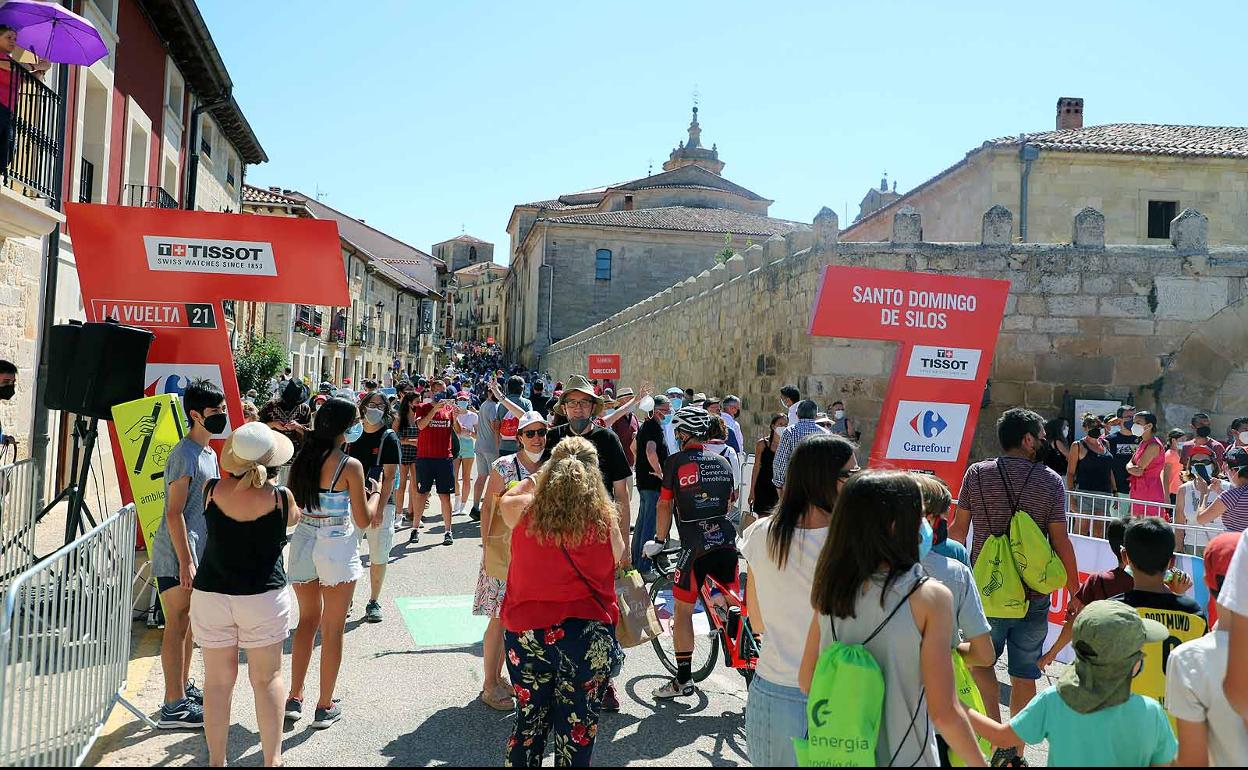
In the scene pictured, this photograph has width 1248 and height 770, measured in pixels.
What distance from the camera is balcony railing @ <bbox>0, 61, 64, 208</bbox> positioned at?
344 inches

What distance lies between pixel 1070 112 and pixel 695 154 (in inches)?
Answer: 1864

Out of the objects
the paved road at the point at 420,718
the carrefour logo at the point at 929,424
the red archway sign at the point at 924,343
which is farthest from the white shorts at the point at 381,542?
the carrefour logo at the point at 929,424

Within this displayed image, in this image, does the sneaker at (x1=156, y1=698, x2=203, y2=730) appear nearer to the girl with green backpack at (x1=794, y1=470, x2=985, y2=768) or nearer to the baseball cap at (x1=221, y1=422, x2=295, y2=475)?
the baseball cap at (x1=221, y1=422, x2=295, y2=475)

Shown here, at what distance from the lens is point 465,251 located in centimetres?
12138

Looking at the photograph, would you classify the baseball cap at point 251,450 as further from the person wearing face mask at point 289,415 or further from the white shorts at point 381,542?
the white shorts at point 381,542

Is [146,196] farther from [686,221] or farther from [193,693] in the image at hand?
[686,221]

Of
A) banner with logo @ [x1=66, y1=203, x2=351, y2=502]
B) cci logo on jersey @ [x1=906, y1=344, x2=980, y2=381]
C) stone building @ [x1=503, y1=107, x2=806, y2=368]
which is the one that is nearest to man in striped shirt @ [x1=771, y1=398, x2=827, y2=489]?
cci logo on jersey @ [x1=906, y1=344, x2=980, y2=381]

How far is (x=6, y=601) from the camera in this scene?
9.97ft

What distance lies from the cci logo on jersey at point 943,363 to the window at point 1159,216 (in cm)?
1941

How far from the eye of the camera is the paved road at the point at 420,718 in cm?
428

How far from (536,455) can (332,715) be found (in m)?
1.71

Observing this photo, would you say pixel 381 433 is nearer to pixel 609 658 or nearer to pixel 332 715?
pixel 332 715

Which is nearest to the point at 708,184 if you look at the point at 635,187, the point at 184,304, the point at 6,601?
the point at 635,187

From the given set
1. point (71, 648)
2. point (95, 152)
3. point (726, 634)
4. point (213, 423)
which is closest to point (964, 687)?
point (726, 634)
